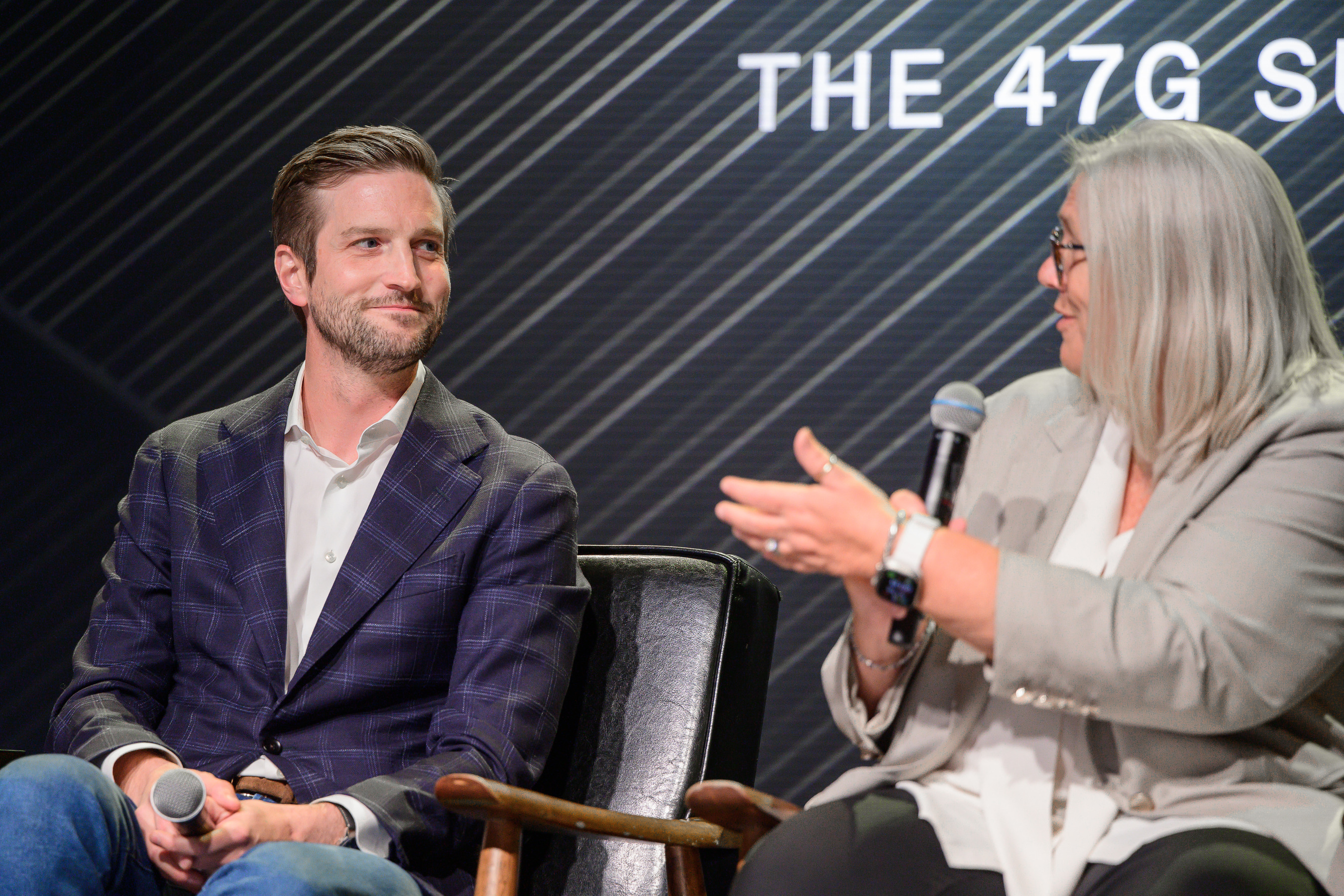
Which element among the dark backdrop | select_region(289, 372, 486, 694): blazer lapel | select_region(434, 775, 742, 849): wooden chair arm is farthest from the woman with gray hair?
Answer: the dark backdrop

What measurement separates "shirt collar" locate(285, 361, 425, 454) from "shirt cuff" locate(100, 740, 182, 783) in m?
0.53

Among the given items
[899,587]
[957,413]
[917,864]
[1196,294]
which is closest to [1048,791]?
[917,864]

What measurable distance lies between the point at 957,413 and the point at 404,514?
0.90 meters

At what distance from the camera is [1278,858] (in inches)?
51.0

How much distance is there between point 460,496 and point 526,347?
1.28m

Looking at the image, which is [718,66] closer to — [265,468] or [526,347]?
[526,347]

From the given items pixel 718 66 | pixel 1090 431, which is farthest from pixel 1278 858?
pixel 718 66

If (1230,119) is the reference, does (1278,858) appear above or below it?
below

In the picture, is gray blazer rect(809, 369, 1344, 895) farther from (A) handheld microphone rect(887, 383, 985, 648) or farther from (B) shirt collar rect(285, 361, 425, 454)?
(B) shirt collar rect(285, 361, 425, 454)

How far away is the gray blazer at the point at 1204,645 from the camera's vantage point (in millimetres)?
1314

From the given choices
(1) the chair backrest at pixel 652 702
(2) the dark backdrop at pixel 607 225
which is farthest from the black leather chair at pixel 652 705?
(2) the dark backdrop at pixel 607 225

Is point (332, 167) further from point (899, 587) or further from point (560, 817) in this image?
point (899, 587)

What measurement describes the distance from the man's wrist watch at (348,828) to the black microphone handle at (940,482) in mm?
741

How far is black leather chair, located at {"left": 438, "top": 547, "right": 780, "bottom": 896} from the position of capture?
1921 millimetres
